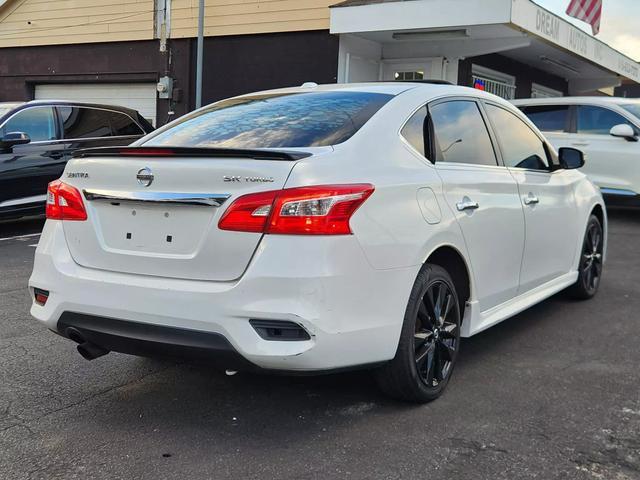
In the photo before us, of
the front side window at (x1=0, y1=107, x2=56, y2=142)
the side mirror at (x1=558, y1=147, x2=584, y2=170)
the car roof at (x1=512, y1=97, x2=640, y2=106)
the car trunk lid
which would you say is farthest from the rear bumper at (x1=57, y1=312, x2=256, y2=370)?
the car roof at (x1=512, y1=97, x2=640, y2=106)

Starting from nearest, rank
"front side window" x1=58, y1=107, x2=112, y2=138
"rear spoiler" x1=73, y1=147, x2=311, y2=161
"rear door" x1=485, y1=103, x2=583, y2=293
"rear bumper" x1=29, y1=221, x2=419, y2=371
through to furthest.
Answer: "rear bumper" x1=29, y1=221, x2=419, y2=371, "rear spoiler" x1=73, y1=147, x2=311, y2=161, "rear door" x1=485, y1=103, x2=583, y2=293, "front side window" x1=58, y1=107, x2=112, y2=138

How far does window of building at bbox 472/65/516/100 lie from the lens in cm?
1441

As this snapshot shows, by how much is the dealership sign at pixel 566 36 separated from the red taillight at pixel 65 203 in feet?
30.2

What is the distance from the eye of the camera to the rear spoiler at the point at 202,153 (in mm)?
2967

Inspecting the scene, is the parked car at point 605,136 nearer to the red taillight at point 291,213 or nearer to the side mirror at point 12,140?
the side mirror at point 12,140

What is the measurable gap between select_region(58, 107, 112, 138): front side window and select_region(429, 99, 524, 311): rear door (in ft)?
21.1

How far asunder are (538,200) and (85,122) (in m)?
6.67

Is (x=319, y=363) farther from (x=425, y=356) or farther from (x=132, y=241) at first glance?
(x=132, y=241)

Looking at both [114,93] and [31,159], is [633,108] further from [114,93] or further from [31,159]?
[114,93]

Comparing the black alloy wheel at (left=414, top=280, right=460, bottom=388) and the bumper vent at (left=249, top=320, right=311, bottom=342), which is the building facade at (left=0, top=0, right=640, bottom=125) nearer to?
the black alloy wheel at (left=414, top=280, right=460, bottom=388)

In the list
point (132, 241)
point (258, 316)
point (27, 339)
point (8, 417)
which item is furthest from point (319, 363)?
point (27, 339)

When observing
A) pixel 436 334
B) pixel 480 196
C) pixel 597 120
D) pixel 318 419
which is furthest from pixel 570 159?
pixel 597 120

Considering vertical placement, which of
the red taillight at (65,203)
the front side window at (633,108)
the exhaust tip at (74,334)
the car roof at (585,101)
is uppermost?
the car roof at (585,101)

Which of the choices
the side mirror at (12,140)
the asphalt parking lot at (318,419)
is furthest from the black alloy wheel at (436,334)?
the side mirror at (12,140)
